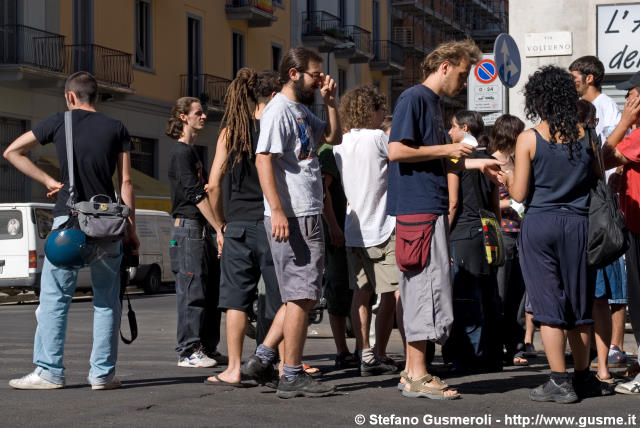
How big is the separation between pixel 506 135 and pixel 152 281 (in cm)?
1767

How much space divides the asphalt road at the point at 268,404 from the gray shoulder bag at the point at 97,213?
37.8 inches

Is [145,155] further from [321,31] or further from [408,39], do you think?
[408,39]

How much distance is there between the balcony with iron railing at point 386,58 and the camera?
164ft

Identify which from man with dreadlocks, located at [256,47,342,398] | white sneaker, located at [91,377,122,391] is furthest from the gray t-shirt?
white sneaker, located at [91,377,122,391]

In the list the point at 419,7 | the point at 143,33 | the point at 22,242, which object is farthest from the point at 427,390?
the point at 419,7

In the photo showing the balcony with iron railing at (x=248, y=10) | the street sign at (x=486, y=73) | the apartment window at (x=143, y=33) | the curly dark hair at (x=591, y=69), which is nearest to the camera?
the curly dark hair at (x=591, y=69)

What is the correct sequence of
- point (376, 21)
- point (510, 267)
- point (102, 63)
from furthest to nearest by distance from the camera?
point (376, 21)
point (102, 63)
point (510, 267)

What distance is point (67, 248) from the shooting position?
6.72 meters

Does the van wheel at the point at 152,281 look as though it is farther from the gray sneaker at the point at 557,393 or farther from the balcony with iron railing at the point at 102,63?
the gray sneaker at the point at 557,393

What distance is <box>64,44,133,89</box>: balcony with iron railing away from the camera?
28688 millimetres

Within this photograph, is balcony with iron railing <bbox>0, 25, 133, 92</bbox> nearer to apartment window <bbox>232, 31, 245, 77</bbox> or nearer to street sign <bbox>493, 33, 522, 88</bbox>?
apartment window <bbox>232, 31, 245, 77</bbox>

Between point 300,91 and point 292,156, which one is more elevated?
point 300,91

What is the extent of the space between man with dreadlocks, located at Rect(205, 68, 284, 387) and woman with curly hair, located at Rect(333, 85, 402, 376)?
88 cm

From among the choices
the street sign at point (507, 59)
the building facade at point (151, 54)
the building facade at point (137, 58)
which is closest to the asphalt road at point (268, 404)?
the street sign at point (507, 59)
